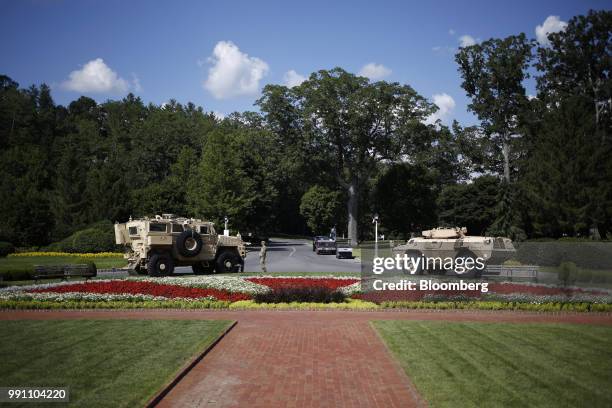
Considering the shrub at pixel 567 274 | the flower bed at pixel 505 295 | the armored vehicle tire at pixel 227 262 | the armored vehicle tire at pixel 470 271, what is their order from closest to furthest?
the flower bed at pixel 505 295, the shrub at pixel 567 274, the armored vehicle tire at pixel 470 271, the armored vehicle tire at pixel 227 262

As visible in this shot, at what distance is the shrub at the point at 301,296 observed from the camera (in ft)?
62.4

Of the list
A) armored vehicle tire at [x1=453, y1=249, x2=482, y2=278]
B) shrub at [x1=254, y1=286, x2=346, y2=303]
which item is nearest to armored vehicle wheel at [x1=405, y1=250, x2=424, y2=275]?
armored vehicle tire at [x1=453, y1=249, x2=482, y2=278]

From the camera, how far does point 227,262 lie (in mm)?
28531

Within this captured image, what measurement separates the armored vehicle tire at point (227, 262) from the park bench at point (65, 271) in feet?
20.8

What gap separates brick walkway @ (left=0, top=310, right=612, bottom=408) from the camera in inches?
355

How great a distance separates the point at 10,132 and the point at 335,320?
9014 cm

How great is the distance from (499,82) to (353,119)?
14.6 metres

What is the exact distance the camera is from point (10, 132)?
90.6 metres

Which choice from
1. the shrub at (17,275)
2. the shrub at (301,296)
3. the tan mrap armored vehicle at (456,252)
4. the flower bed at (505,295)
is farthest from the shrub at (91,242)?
the flower bed at (505,295)

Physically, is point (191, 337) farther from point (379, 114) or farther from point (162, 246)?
point (379, 114)

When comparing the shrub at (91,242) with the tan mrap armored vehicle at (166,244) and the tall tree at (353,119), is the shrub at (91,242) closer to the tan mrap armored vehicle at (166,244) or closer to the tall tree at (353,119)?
the tan mrap armored vehicle at (166,244)

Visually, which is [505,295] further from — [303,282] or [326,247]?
[326,247]

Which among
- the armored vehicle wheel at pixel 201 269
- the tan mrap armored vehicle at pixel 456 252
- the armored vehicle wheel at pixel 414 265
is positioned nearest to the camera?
the armored vehicle wheel at pixel 414 265

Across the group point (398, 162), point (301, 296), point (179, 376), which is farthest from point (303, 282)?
point (398, 162)
